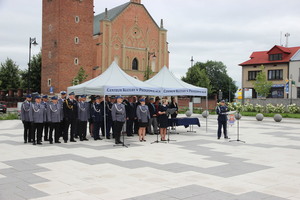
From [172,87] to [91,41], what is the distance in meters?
40.9

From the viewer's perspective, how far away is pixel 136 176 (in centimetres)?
815

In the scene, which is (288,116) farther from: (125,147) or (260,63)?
(260,63)

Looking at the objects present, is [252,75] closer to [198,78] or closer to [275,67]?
[275,67]

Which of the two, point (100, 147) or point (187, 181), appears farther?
point (100, 147)

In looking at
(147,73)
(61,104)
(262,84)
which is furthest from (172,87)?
(262,84)

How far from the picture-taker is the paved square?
6723mm

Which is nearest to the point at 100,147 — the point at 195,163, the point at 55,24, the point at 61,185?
the point at 195,163

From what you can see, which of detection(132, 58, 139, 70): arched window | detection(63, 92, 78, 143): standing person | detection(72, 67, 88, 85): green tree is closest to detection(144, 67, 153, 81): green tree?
detection(132, 58, 139, 70): arched window

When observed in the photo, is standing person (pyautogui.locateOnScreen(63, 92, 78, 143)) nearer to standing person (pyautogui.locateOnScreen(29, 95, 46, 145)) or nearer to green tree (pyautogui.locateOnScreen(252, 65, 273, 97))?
standing person (pyautogui.locateOnScreen(29, 95, 46, 145))

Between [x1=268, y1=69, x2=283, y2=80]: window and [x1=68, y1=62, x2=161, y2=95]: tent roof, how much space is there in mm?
49362

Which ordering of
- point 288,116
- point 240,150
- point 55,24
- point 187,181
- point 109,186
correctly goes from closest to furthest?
point 109,186, point 187,181, point 240,150, point 288,116, point 55,24

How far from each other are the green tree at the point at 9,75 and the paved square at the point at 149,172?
209 ft

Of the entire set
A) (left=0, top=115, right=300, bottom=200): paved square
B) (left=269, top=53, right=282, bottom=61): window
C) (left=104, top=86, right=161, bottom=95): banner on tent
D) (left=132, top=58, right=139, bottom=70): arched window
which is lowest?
(left=0, top=115, right=300, bottom=200): paved square

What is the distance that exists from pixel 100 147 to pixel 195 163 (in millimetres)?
4561
